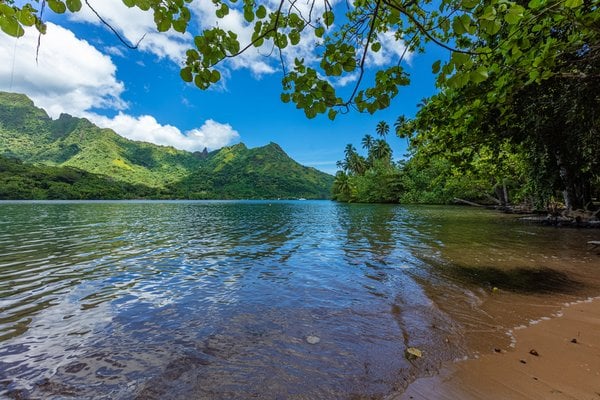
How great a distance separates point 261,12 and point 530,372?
18.5 feet

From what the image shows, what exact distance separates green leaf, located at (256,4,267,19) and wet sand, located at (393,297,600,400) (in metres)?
4.61

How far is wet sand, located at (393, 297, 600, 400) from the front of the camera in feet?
11.5

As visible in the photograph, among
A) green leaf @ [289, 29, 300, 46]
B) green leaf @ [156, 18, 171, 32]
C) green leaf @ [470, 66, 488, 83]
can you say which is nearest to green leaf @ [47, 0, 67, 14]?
green leaf @ [156, 18, 171, 32]

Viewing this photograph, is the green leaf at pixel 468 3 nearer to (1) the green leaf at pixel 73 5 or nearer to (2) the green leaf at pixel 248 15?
(2) the green leaf at pixel 248 15

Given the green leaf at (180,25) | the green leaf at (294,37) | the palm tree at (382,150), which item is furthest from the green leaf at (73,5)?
the palm tree at (382,150)

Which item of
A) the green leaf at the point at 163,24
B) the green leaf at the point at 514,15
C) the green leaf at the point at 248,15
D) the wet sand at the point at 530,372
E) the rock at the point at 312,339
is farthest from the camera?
the rock at the point at 312,339

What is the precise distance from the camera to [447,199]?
68000 millimetres

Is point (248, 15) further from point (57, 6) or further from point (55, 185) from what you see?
point (55, 185)

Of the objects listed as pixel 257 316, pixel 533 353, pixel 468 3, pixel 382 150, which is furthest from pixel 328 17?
pixel 382 150

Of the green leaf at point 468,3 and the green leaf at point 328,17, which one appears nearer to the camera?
the green leaf at point 468,3

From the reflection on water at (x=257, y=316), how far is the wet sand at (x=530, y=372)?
0.31 metres

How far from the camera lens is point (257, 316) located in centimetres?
645

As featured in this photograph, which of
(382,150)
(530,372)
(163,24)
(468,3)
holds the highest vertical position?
(382,150)

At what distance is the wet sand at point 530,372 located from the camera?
352 cm
